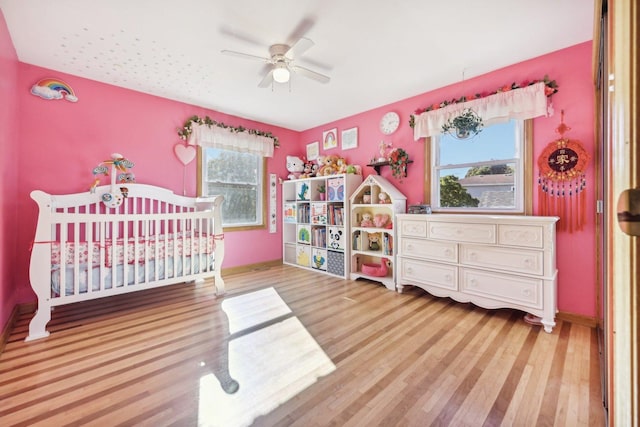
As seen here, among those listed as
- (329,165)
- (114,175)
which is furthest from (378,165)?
(114,175)

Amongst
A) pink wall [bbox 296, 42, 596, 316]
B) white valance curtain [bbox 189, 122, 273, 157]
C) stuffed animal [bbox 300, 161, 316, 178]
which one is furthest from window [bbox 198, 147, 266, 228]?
pink wall [bbox 296, 42, 596, 316]

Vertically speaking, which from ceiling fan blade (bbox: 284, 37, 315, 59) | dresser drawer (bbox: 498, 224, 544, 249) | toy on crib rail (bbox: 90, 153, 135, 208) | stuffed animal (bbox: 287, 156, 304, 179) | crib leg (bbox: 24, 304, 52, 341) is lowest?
crib leg (bbox: 24, 304, 52, 341)

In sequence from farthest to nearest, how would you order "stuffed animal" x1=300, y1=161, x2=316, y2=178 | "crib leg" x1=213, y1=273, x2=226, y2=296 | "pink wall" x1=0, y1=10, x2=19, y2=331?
1. "stuffed animal" x1=300, y1=161, x2=316, y2=178
2. "crib leg" x1=213, y1=273, x2=226, y2=296
3. "pink wall" x1=0, y1=10, x2=19, y2=331

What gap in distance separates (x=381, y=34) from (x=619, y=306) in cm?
234

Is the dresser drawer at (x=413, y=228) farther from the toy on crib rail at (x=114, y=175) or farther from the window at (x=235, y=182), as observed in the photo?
the toy on crib rail at (x=114, y=175)

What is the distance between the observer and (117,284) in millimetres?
2438

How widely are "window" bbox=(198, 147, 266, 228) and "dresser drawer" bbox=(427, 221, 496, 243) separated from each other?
267cm

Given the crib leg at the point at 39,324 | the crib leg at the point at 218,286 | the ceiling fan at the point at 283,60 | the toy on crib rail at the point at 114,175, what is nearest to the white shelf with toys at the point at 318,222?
the crib leg at the point at 218,286

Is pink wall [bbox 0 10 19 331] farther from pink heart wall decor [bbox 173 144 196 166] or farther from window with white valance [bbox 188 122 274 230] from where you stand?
window with white valance [bbox 188 122 274 230]

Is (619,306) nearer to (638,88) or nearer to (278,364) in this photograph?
(638,88)

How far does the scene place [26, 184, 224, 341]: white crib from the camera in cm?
209

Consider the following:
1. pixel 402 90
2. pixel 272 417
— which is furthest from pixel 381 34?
pixel 272 417

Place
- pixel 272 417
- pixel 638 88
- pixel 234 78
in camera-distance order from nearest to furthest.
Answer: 1. pixel 638 88
2. pixel 272 417
3. pixel 234 78

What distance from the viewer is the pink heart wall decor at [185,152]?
346 centimetres
